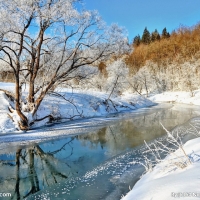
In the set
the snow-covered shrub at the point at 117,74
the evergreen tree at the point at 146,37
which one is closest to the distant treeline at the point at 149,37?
the evergreen tree at the point at 146,37

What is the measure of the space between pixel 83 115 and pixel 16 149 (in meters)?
9.77

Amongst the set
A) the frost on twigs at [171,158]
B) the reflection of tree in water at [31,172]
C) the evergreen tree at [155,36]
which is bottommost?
the reflection of tree in water at [31,172]

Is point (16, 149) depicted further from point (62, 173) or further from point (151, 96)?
point (151, 96)

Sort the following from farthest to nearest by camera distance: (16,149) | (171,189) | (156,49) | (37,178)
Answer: (156,49), (16,149), (37,178), (171,189)

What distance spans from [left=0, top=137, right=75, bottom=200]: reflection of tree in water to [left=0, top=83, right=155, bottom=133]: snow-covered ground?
16.0ft

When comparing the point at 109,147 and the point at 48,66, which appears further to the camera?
the point at 48,66

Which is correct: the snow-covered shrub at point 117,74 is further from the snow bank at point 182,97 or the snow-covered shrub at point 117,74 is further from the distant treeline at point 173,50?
the distant treeline at point 173,50

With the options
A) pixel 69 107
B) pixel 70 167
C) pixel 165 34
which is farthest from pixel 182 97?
pixel 165 34

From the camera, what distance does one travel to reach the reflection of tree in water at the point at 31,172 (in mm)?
5412

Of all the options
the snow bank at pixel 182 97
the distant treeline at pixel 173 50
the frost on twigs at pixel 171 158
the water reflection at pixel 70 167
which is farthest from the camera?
the distant treeline at pixel 173 50

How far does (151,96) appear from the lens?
4822 cm

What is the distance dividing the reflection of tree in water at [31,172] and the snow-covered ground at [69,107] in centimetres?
488

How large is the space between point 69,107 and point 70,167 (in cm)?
1152

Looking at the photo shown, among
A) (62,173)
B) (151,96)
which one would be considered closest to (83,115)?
(62,173)
